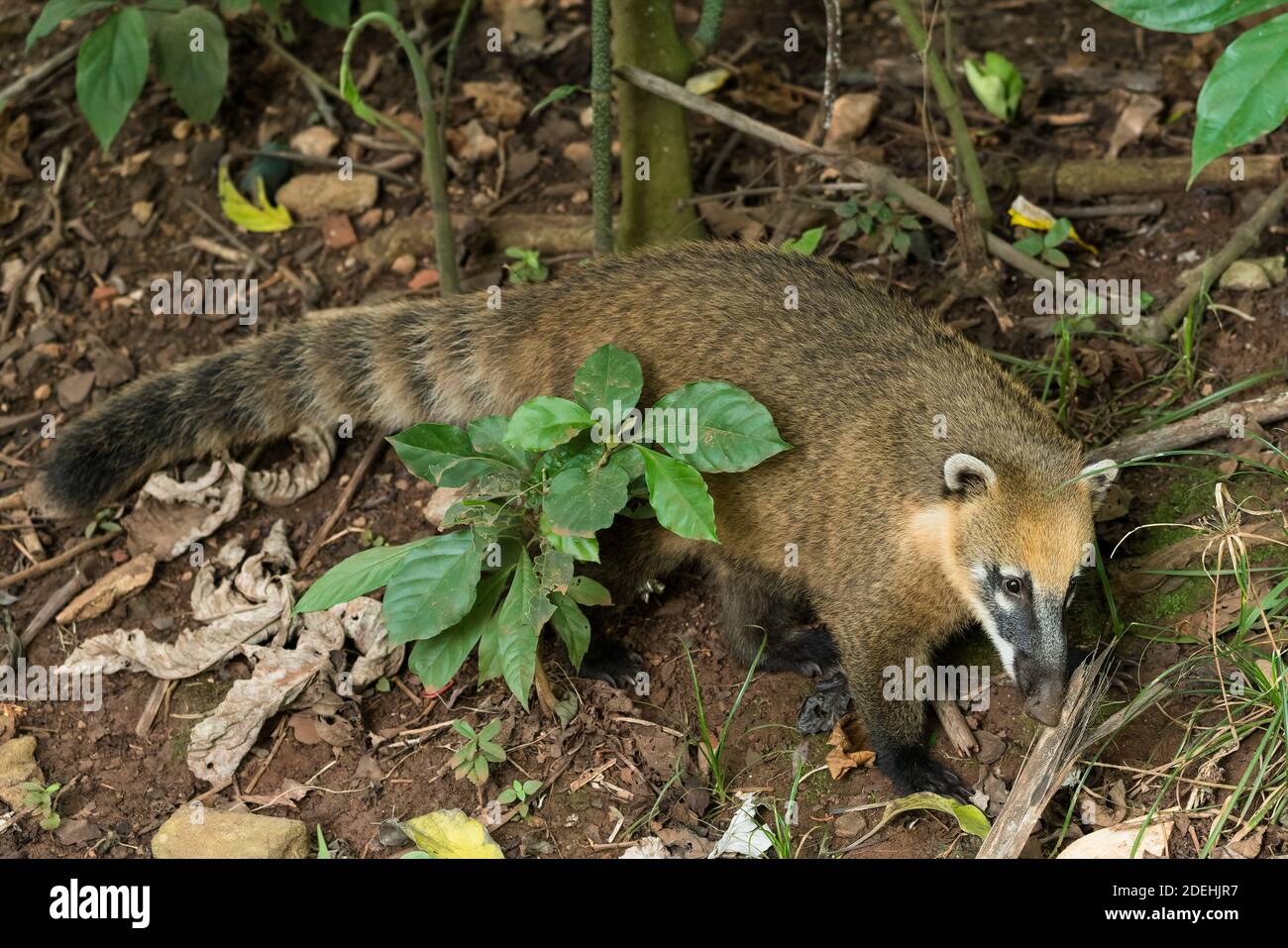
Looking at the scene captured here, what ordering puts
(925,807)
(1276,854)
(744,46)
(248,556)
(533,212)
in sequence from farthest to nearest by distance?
(744,46) < (533,212) < (248,556) < (925,807) < (1276,854)

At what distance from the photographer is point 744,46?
24.6ft

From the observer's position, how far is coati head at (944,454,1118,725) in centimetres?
451

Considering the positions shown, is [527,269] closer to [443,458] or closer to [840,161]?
[840,161]

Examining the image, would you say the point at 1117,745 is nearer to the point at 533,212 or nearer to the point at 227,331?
the point at 533,212

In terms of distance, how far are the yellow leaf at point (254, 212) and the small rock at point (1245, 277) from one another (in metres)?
4.72

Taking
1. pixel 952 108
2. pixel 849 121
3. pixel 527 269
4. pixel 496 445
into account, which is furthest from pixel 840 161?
pixel 496 445

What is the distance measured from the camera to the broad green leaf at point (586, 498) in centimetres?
430

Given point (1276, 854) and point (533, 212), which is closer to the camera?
point (1276, 854)

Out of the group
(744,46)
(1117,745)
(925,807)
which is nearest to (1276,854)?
(1117,745)

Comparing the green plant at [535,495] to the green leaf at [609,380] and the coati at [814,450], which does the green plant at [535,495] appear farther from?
the coati at [814,450]

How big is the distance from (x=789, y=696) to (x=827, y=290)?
1621 millimetres

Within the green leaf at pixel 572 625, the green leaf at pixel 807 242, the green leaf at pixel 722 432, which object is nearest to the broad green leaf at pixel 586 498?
the green leaf at pixel 722 432

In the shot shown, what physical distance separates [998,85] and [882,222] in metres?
1.28

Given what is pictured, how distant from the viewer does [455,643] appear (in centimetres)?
470
